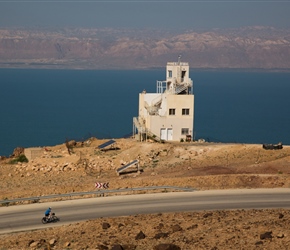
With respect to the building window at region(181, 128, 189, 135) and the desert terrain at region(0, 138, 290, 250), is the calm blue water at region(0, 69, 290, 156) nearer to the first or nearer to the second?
the building window at region(181, 128, 189, 135)

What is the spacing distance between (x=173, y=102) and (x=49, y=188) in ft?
63.4

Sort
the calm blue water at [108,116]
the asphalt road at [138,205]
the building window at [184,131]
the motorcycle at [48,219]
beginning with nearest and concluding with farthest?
the motorcycle at [48,219], the asphalt road at [138,205], the building window at [184,131], the calm blue water at [108,116]

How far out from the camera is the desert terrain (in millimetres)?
21250

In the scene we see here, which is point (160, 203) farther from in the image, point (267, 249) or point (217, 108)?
point (217, 108)

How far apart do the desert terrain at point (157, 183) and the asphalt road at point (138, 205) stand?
4.36 feet

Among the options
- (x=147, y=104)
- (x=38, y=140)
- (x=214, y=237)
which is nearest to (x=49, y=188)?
(x=214, y=237)

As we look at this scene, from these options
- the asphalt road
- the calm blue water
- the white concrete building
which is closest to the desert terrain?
the asphalt road

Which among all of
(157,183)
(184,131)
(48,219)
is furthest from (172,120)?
(48,219)

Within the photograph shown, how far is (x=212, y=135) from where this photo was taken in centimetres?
9119

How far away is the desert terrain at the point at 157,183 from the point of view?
21.2 meters

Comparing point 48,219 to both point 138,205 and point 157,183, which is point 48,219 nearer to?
point 138,205

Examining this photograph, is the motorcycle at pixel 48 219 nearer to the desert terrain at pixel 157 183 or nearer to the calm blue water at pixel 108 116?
the desert terrain at pixel 157 183

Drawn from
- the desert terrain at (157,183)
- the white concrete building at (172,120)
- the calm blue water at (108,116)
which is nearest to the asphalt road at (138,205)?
the desert terrain at (157,183)

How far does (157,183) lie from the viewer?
108 ft
